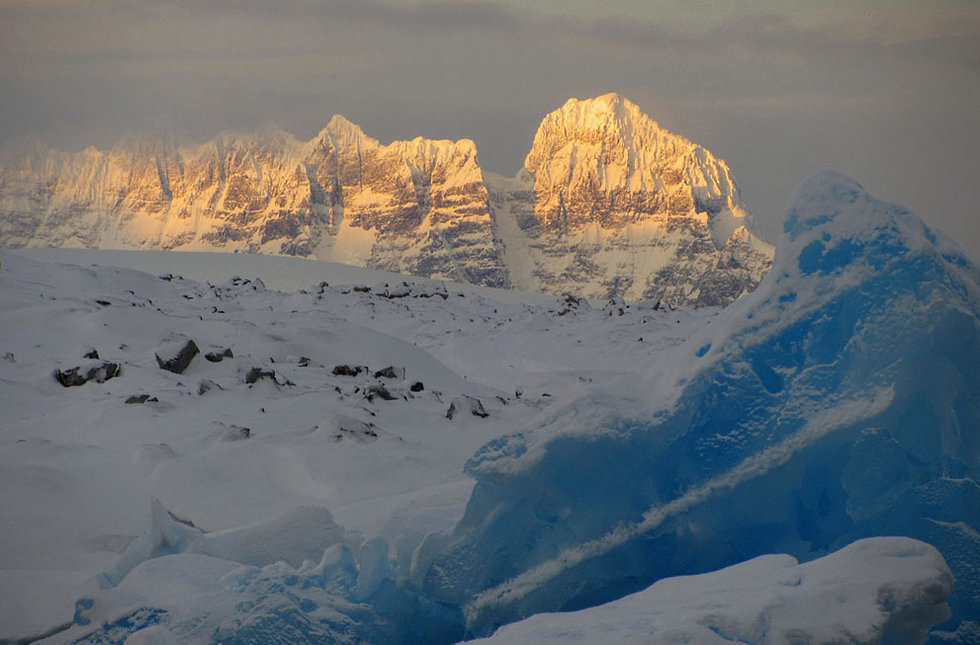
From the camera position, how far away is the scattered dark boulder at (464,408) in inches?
288

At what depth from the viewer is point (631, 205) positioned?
193375 millimetres

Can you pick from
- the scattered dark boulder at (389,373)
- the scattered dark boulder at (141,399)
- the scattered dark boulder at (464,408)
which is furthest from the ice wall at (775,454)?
the scattered dark boulder at (389,373)

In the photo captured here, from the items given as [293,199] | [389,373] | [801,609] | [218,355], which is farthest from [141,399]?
[293,199]

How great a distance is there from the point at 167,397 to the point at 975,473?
224 inches

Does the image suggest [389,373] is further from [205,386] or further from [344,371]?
[205,386]

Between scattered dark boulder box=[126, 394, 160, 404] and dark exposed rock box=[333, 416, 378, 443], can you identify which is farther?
scattered dark boulder box=[126, 394, 160, 404]

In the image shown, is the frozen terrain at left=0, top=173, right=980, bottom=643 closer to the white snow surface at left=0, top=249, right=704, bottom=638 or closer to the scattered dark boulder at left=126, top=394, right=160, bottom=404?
the white snow surface at left=0, top=249, right=704, bottom=638

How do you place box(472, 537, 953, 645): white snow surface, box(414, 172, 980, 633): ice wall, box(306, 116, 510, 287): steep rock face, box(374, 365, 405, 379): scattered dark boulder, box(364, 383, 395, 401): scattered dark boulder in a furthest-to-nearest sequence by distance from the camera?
box(306, 116, 510, 287): steep rock face, box(374, 365, 405, 379): scattered dark boulder, box(364, 383, 395, 401): scattered dark boulder, box(414, 172, 980, 633): ice wall, box(472, 537, 953, 645): white snow surface

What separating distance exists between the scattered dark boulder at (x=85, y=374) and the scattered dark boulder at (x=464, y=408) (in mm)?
2882

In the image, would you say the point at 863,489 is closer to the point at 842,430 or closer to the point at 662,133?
the point at 842,430

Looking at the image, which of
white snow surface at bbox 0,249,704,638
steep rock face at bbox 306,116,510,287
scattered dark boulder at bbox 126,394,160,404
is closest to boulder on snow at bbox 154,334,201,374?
white snow surface at bbox 0,249,704,638

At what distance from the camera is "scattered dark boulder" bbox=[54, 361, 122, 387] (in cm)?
769

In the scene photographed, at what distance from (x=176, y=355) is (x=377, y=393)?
2023mm

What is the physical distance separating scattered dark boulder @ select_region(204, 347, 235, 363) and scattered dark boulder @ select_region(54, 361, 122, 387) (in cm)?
97
